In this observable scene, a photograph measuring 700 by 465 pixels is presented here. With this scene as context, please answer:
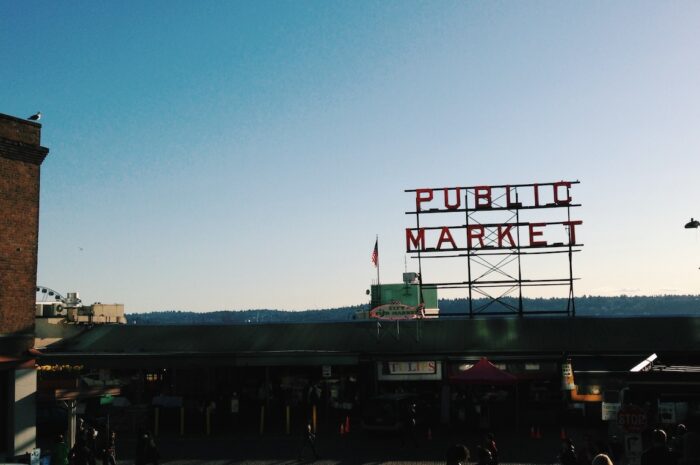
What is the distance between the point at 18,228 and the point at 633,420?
20.1 meters

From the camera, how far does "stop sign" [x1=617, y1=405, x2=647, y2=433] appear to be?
1549 centimetres

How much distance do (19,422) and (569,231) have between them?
1274 inches

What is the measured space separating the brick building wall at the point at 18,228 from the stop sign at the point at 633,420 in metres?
19.1

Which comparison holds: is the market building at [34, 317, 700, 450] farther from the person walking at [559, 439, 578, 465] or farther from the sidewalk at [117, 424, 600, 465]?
the person walking at [559, 439, 578, 465]

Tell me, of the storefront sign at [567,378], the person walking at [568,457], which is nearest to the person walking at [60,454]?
the person walking at [568,457]

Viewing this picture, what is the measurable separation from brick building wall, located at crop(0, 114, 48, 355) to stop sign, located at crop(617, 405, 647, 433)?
1909 centimetres

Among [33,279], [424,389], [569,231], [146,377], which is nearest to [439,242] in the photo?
[569,231]

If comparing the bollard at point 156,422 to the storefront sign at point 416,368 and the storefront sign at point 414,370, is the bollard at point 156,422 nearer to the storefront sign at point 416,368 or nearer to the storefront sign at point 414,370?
the storefront sign at point 414,370

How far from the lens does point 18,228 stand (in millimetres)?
24844

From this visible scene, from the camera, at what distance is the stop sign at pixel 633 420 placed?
15.5 m

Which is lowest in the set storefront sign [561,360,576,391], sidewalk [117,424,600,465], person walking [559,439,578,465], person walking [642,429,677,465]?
sidewalk [117,424,600,465]

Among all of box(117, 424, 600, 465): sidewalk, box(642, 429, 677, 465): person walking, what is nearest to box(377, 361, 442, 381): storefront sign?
box(117, 424, 600, 465): sidewalk

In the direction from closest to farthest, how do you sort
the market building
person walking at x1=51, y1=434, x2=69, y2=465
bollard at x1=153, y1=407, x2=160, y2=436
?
person walking at x1=51, y1=434, x2=69, y2=465, the market building, bollard at x1=153, y1=407, x2=160, y2=436

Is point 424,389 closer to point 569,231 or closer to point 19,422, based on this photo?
point 569,231
